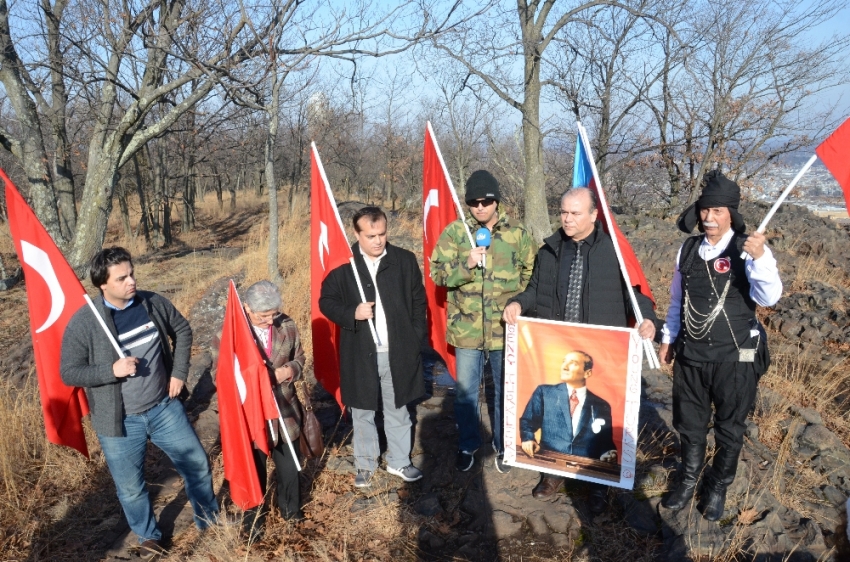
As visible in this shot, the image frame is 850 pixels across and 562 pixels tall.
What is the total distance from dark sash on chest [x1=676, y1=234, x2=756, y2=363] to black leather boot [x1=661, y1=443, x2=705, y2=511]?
0.68 meters

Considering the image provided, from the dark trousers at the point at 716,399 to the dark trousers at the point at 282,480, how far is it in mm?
2442

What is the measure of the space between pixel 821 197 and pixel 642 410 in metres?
13.3

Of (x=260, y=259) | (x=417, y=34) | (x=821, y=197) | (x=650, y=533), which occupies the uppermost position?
(x=417, y=34)

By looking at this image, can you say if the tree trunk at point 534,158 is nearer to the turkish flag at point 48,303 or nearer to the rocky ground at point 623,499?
the rocky ground at point 623,499

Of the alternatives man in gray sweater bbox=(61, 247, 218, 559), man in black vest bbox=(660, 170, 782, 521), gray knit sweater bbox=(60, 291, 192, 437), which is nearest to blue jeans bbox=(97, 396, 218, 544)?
man in gray sweater bbox=(61, 247, 218, 559)

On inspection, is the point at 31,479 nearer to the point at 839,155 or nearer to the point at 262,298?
the point at 262,298

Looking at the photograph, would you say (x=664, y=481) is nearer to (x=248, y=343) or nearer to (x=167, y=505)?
(x=248, y=343)

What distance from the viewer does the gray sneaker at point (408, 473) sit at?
4.10 m

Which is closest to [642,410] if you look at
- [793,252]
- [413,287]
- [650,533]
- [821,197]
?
[650,533]

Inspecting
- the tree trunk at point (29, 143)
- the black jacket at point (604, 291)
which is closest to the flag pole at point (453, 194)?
the black jacket at point (604, 291)

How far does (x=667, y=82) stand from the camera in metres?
15.8

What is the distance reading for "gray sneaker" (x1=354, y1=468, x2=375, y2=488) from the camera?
4.05 meters

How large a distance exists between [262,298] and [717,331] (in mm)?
2620

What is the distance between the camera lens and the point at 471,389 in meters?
4.00
